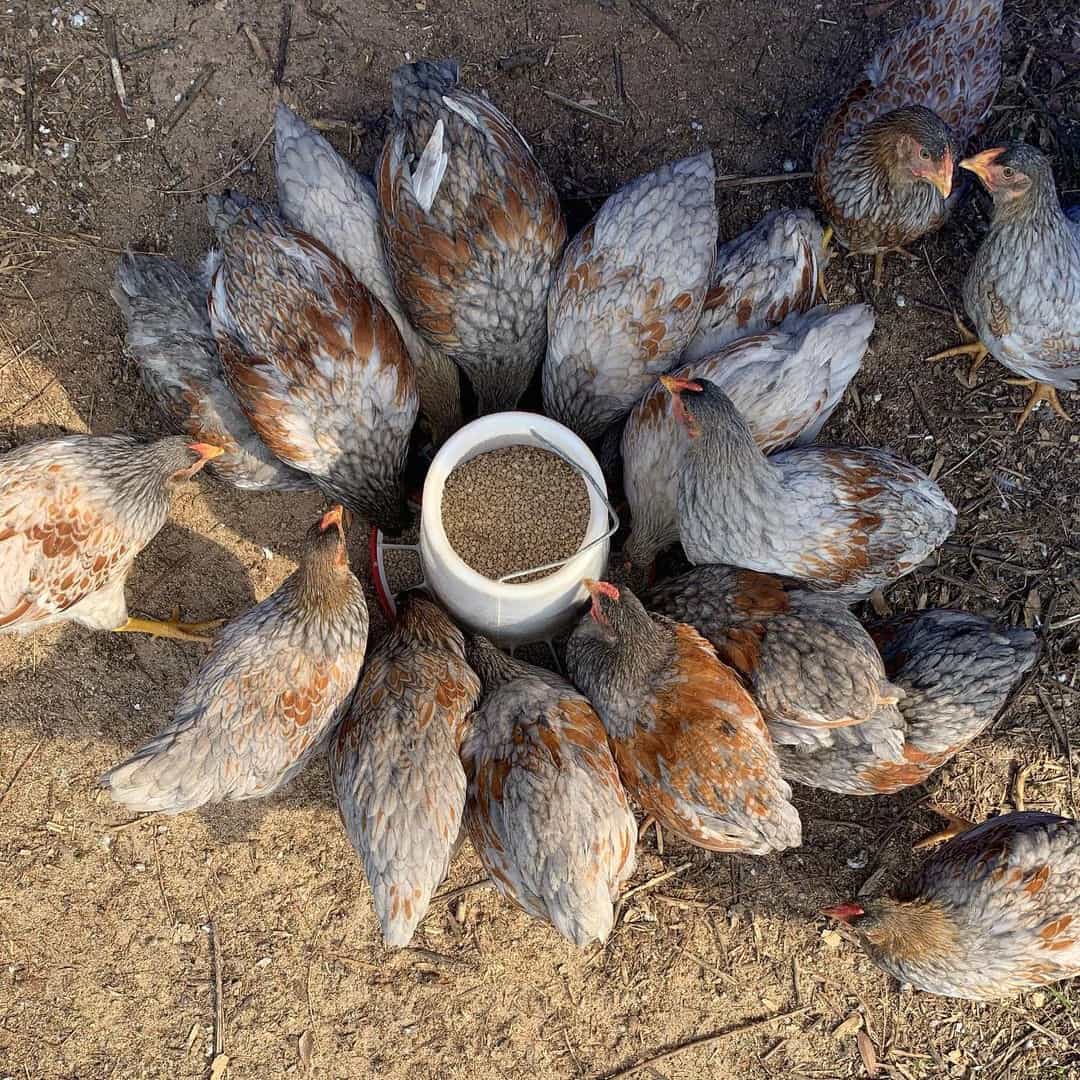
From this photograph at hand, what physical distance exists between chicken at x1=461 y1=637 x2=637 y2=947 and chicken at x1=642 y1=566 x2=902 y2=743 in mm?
581

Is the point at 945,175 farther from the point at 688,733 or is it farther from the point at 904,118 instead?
the point at 688,733

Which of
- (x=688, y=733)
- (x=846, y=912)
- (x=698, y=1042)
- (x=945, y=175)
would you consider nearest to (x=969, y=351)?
(x=945, y=175)

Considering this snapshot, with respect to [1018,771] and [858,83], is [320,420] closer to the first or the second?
[858,83]

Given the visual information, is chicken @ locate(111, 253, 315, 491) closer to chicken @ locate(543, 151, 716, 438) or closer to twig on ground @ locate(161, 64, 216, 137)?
twig on ground @ locate(161, 64, 216, 137)

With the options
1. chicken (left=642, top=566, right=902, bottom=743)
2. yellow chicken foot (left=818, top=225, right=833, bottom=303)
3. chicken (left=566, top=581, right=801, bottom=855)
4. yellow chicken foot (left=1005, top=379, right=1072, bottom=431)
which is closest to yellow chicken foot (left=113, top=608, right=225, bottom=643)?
chicken (left=566, top=581, right=801, bottom=855)

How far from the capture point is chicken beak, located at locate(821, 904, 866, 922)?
3646 mm

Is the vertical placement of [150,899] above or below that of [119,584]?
below

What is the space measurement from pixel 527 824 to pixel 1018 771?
2.30m

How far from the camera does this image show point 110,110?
13.2 feet

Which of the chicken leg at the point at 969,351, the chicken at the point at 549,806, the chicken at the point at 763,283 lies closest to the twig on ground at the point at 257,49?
the chicken at the point at 763,283

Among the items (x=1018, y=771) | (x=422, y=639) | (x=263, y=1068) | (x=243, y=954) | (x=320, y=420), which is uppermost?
(x=320, y=420)

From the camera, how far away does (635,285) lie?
132 inches

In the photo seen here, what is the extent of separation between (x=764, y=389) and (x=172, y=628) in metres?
2.61

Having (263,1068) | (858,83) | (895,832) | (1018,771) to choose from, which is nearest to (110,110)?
(858,83)
